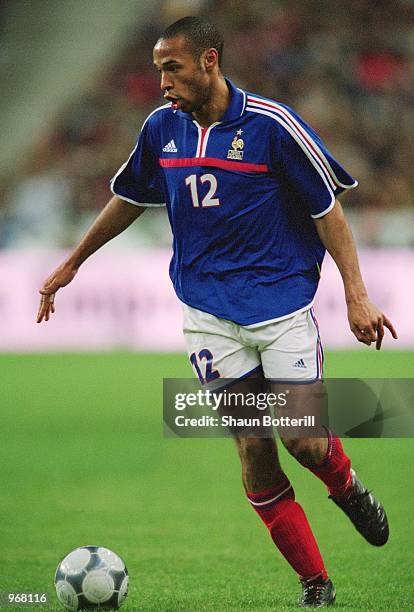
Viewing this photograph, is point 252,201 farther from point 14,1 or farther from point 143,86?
point 14,1

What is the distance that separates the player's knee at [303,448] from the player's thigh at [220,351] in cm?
29

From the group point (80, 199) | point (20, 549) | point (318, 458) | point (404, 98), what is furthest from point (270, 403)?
point (404, 98)

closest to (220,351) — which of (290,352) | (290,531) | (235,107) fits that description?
(290,352)

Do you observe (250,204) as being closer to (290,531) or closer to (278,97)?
(290,531)

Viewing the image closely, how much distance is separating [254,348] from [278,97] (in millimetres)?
12056

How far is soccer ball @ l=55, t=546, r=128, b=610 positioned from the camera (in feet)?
11.5

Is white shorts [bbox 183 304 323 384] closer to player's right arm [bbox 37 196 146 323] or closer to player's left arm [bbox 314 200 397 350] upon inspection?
player's left arm [bbox 314 200 397 350]

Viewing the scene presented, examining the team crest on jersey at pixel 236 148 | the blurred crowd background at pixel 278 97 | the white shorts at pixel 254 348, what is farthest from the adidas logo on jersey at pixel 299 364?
the blurred crowd background at pixel 278 97

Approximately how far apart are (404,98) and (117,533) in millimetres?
11512

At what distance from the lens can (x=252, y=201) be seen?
3.69m

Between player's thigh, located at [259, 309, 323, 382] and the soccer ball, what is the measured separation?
810 mm

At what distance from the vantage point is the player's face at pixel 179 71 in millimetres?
3557

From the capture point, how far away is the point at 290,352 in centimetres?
366

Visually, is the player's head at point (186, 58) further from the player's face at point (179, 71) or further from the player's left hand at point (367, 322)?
the player's left hand at point (367, 322)
